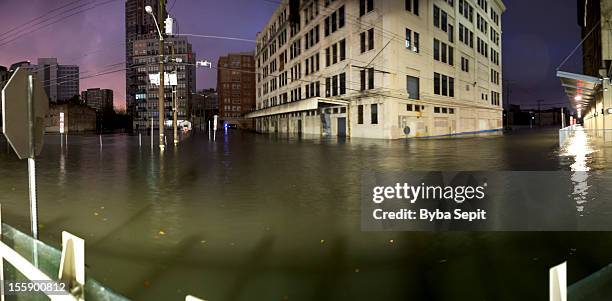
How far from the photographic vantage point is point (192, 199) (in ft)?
30.2

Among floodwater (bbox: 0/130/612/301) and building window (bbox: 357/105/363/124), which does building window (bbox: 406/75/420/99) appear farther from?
floodwater (bbox: 0/130/612/301)

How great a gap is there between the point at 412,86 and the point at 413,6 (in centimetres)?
833

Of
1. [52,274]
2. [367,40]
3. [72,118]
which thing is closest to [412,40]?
[367,40]

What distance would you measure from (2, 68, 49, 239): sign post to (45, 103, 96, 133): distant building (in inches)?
3173

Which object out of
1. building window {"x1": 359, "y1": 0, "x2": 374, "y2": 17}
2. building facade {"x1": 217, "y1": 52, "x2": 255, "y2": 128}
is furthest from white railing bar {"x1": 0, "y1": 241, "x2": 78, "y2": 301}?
building facade {"x1": 217, "y1": 52, "x2": 255, "y2": 128}

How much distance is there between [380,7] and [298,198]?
36.0 metres

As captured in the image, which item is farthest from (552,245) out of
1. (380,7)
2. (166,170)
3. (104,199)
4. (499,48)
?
(499,48)

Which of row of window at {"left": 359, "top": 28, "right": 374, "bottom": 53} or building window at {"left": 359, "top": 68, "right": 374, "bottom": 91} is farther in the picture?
building window at {"left": 359, "top": 68, "right": 374, "bottom": 91}

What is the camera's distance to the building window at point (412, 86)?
44.0 meters

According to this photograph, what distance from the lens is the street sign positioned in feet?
12.7

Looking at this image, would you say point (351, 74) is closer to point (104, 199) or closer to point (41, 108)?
point (104, 199)

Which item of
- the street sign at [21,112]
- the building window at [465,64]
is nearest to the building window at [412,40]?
the building window at [465,64]

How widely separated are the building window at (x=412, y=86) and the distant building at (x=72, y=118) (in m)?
61.4

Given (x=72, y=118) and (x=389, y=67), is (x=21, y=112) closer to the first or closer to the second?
(x=389, y=67)
